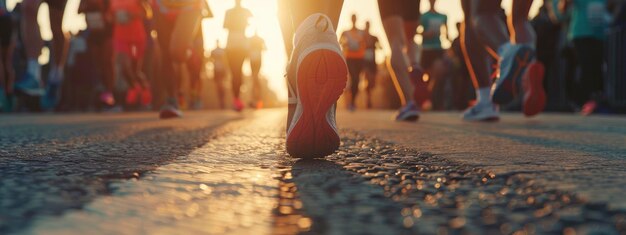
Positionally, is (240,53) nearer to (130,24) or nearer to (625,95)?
(130,24)

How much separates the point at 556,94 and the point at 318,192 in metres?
11.4

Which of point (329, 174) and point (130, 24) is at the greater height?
point (130, 24)

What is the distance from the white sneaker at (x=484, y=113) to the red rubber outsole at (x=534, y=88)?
1.67 feet

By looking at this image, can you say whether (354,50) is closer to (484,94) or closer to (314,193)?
(484,94)

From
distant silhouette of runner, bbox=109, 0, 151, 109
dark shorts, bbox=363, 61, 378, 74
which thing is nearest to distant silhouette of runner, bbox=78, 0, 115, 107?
distant silhouette of runner, bbox=109, 0, 151, 109

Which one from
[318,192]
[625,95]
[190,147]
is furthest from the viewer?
[625,95]

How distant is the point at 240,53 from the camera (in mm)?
8656

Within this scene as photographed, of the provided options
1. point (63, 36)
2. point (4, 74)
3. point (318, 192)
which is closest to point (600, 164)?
point (318, 192)

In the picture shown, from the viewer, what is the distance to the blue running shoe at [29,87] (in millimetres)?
5070

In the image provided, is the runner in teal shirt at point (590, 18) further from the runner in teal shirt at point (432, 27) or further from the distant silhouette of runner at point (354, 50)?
the distant silhouette of runner at point (354, 50)

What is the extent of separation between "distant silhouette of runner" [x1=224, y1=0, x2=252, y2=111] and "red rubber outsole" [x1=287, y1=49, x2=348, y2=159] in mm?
6979

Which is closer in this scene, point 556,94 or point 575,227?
point 575,227

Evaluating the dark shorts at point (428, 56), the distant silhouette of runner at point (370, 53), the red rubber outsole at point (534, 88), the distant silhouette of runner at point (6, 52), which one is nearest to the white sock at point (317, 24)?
the red rubber outsole at point (534, 88)

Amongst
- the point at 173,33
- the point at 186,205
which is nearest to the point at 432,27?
the point at 173,33
